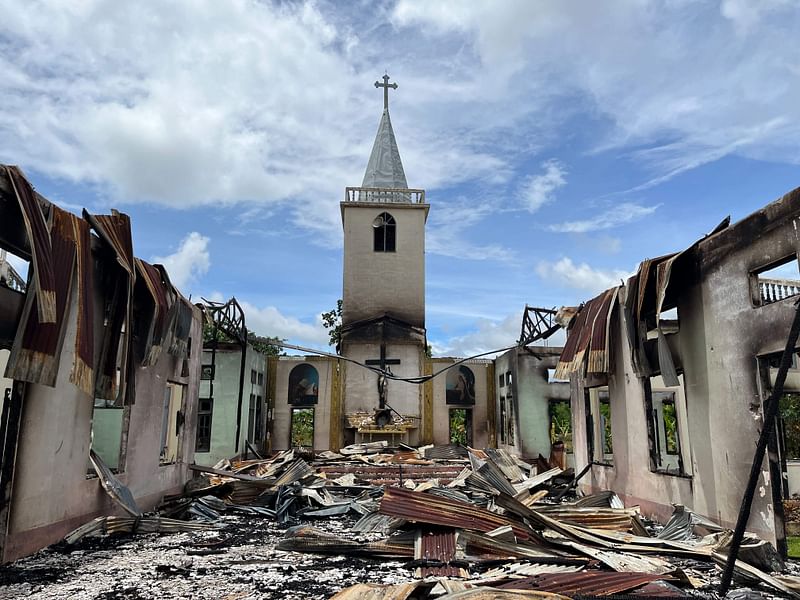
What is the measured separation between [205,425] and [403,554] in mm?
15014

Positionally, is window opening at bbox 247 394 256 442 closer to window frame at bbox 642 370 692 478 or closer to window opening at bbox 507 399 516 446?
window opening at bbox 507 399 516 446

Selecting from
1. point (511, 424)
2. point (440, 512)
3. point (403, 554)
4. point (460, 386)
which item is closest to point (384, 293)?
point (460, 386)

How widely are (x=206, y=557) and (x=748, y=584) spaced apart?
6270 mm

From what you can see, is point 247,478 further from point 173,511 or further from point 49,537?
point 49,537

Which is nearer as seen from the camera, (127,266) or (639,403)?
(127,266)

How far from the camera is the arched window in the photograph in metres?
25.8

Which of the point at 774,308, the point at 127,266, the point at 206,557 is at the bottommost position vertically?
the point at 206,557

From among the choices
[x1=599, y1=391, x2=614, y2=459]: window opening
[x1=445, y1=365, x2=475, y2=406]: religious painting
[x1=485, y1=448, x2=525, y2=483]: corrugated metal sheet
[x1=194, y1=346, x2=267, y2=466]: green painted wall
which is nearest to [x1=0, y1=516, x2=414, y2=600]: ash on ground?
[x1=485, y1=448, x2=525, y2=483]: corrugated metal sheet

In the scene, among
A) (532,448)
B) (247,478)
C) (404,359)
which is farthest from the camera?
(404,359)

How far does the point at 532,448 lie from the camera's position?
1961 centimetres

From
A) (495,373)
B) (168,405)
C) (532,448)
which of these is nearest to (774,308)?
(168,405)

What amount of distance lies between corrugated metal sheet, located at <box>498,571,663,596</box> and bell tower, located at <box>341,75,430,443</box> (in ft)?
56.9

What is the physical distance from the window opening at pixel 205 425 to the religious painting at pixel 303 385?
438 centimetres

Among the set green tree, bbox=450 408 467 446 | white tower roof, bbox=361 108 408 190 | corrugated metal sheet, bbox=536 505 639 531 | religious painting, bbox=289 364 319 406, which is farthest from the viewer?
green tree, bbox=450 408 467 446
